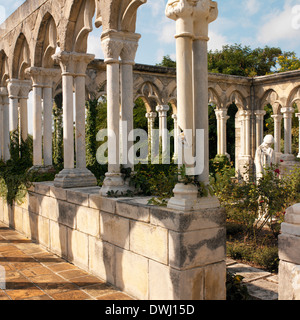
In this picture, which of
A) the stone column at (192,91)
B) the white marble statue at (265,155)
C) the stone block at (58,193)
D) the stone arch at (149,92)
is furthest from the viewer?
the stone arch at (149,92)

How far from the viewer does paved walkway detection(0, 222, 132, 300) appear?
427cm

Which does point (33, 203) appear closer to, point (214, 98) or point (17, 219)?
point (17, 219)

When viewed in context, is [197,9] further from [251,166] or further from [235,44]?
[235,44]

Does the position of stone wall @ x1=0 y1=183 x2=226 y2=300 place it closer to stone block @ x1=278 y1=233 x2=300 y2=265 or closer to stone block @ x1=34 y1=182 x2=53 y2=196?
stone block @ x1=34 y1=182 x2=53 y2=196

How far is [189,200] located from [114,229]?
1.20 meters

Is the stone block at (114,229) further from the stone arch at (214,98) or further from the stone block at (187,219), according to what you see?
the stone arch at (214,98)

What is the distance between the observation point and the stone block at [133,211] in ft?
12.7

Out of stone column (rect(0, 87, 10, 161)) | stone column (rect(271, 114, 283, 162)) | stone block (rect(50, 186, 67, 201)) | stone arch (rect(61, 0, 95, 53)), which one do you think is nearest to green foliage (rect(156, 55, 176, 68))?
stone column (rect(271, 114, 283, 162))

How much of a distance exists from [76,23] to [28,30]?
210cm

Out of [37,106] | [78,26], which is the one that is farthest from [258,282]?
[37,106]

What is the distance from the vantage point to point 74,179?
5.91 metres

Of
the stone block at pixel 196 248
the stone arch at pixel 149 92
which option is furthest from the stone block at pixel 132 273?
the stone arch at pixel 149 92

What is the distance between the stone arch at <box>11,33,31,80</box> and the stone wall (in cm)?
419
